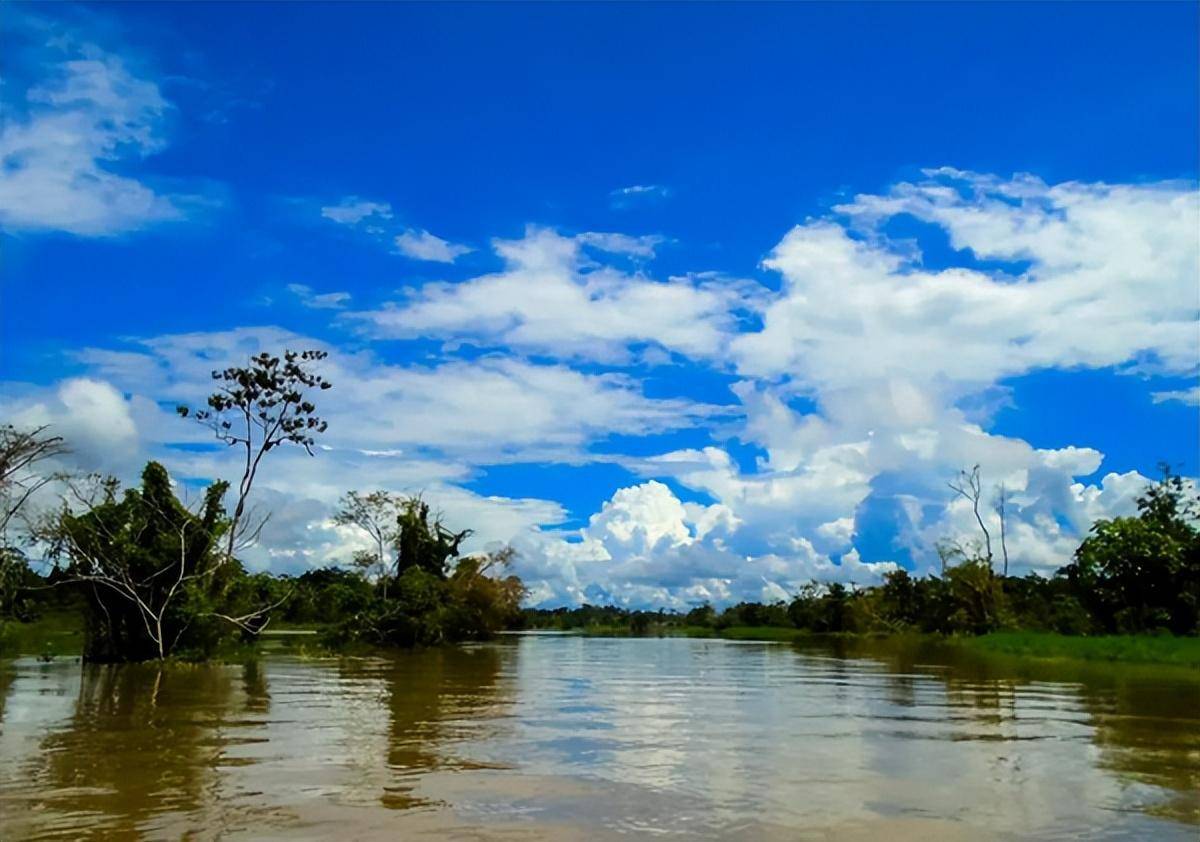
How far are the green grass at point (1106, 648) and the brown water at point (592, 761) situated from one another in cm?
795

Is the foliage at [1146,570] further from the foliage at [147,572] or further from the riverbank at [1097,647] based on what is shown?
the foliage at [147,572]

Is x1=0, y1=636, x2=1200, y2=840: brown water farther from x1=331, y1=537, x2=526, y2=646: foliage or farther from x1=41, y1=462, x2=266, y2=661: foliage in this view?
x1=331, y1=537, x2=526, y2=646: foliage

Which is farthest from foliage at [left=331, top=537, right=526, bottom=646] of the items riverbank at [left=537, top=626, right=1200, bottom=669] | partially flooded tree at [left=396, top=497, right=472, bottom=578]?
riverbank at [left=537, top=626, right=1200, bottom=669]

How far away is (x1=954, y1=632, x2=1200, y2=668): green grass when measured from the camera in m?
32.5

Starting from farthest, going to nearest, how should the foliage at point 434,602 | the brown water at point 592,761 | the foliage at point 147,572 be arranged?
the foliage at point 434,602, the foliage at point 147,572, the brown water at point 592,761

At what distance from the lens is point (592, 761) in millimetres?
13203

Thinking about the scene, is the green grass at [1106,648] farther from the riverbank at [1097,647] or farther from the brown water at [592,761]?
the brown water at [592,761]

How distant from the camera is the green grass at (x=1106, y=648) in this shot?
3247 cm

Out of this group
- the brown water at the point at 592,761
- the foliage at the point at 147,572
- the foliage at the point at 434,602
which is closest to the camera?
the brown water at the point at 592,761

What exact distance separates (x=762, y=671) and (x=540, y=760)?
21846 millimetres

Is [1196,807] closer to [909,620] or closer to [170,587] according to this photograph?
[170,587]

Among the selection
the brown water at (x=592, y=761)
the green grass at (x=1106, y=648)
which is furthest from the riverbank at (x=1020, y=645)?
the brown water at (x=592, y=761)

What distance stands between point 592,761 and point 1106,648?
29.7 m

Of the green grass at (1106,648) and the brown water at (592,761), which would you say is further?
the green grass at (1106,648)
